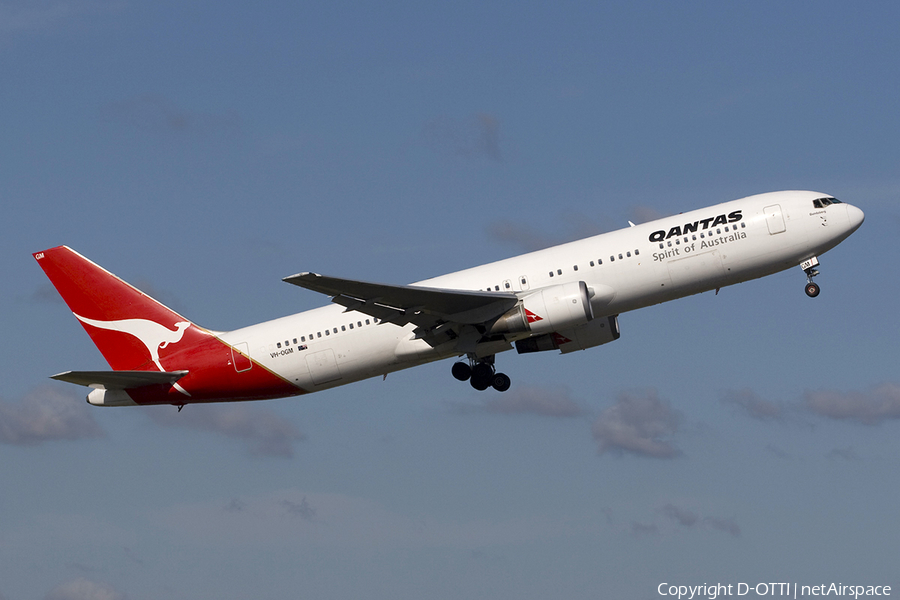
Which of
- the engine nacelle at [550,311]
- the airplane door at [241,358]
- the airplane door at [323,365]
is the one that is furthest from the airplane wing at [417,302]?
the airplane door at [241,358]

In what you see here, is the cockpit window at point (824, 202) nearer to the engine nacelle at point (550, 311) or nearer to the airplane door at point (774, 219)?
the airplane door at point (774, 219)

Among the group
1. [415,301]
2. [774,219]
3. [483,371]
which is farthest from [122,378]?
[774,219]

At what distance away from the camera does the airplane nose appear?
40750 mm

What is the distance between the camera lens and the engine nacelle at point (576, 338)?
4475 centimetres

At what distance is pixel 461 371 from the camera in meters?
45.2

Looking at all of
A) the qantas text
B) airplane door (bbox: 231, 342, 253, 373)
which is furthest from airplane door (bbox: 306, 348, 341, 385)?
the qantas text

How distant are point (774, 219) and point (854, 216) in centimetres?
335

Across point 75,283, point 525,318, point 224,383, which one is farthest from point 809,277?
point 75,283

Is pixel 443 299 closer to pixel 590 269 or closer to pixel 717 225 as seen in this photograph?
pixel 590 269

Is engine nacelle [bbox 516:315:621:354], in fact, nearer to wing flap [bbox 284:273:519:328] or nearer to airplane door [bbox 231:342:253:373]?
wing flap [bbox 284:273:519:328]

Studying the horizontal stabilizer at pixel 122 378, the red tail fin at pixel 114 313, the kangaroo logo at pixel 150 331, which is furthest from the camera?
the red tail fin at pixel 114 313

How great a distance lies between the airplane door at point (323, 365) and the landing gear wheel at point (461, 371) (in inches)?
208

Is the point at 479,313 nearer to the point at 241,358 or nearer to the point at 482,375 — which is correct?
the point at 482,375

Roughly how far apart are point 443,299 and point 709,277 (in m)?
10.3
